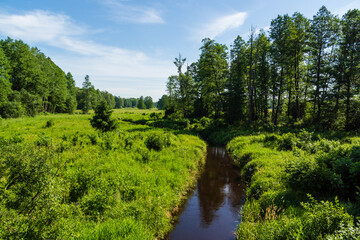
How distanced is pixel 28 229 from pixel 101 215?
2.69 meters

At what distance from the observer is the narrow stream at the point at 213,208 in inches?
268

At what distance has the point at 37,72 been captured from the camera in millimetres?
49500

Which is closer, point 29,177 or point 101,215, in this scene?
point 29,177

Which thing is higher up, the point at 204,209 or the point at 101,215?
the point at 101,215

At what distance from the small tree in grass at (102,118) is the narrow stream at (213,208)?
13.0 meters

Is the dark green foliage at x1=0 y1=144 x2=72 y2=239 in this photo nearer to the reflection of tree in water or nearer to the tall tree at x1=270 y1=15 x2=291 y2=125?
the reflection of tree in water

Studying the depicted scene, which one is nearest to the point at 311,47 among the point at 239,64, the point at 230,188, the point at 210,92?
the point at 239,64

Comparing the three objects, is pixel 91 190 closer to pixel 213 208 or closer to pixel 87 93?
pixel 213 208

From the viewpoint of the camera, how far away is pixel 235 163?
15031mm

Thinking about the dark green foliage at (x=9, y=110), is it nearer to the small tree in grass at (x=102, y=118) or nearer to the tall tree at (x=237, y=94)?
the small tree in grass at (x=102, y=118)

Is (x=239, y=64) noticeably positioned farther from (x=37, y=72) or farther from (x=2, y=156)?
(x=37, y=72)

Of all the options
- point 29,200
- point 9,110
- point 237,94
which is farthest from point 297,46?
point 9,110

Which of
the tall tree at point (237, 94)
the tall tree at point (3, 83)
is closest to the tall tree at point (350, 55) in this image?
the tall tree at point (237, 94)

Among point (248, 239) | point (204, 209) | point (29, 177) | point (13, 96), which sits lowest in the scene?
point (204, 209)
